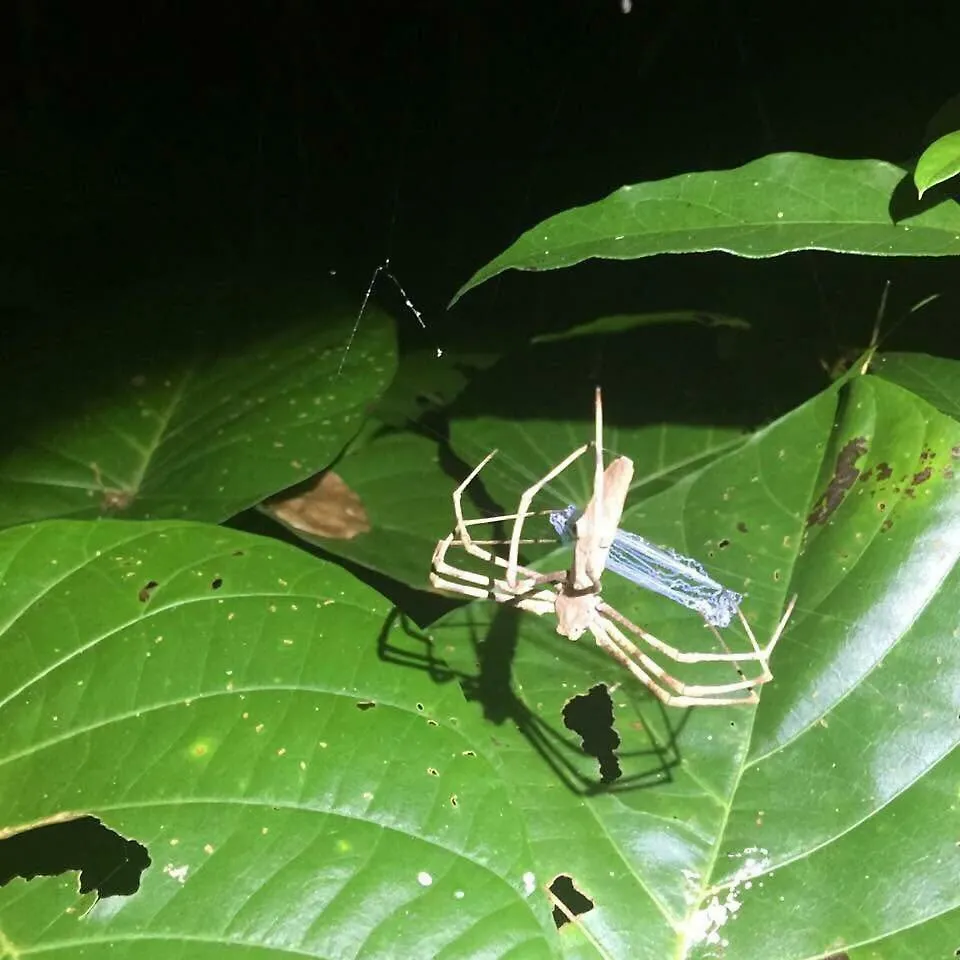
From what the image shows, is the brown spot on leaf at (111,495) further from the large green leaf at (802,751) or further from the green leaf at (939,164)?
the green leaf at (939,164)

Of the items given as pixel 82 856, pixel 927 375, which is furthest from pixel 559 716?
pixel 927 375

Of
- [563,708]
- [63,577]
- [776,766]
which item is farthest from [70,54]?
[776,766]

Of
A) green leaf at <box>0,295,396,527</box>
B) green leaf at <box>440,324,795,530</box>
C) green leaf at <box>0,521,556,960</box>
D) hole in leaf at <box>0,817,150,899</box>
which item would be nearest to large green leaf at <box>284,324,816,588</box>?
green leaf at <box>440,324,795,530</box>

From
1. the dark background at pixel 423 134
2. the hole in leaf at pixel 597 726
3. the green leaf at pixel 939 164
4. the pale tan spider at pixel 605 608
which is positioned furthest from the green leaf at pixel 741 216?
the hole in leaf at pixel 597 726

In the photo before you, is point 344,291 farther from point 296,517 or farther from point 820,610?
point 820,610

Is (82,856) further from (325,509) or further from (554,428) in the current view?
(554,428)

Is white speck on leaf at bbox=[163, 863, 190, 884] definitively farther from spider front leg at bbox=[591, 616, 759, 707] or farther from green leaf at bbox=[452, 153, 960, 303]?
green leaf at bbox=[452, 153, 960, 303]
